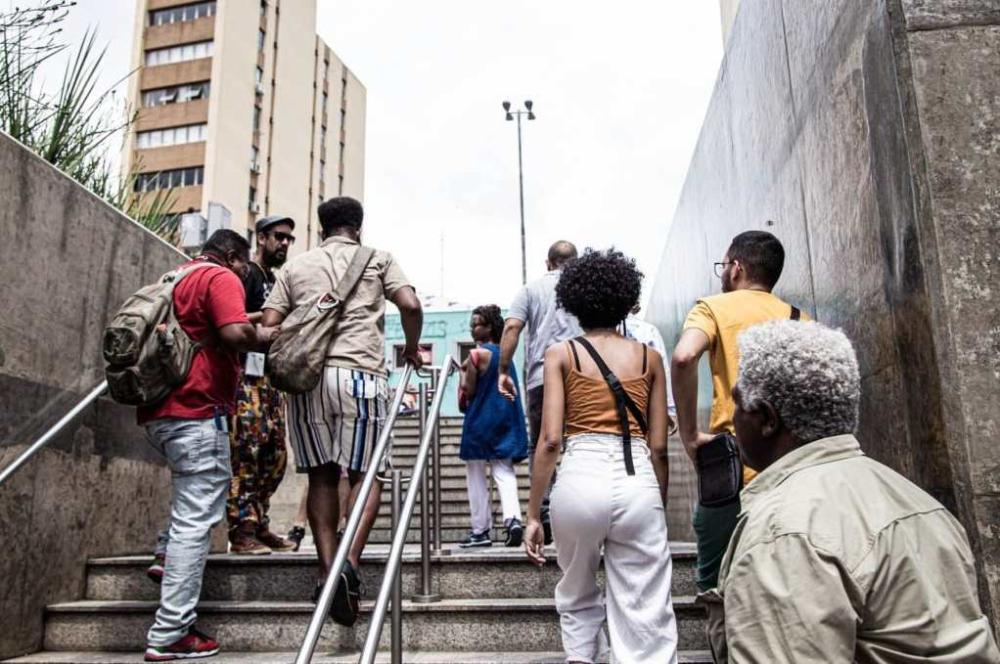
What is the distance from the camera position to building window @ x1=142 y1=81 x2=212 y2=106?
3438 cm

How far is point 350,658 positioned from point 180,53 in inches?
1453

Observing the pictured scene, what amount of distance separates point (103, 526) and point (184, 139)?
33.0 metres

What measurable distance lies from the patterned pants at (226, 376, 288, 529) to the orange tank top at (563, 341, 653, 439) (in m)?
2.17

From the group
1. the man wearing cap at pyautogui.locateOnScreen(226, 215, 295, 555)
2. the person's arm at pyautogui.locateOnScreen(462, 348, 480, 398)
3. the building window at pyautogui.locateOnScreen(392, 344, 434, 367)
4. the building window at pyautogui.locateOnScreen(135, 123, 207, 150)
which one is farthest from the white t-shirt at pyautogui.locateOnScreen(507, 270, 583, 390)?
the building window at pyautogui.locateOnScreen(135, 123, 207, 150)

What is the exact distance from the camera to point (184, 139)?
34.1 meters

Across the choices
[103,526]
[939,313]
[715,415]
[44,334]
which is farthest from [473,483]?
[939,313]

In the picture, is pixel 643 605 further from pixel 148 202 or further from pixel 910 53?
pixel 148 202

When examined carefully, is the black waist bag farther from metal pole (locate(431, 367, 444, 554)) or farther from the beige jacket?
metal pole (locate(431, 367, 444, 554))

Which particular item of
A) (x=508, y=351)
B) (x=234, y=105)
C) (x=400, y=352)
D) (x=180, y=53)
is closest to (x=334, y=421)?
(x=508, y=351)

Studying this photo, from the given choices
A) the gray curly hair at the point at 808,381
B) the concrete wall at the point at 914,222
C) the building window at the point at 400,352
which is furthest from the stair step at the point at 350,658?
the building window at the point at 400,352

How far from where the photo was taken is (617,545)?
8.38ft

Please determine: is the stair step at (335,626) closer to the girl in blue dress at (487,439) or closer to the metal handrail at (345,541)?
the metal handrail at (345,541)

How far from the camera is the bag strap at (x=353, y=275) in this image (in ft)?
11.3

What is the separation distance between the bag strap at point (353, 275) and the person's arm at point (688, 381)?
59.4 inches
